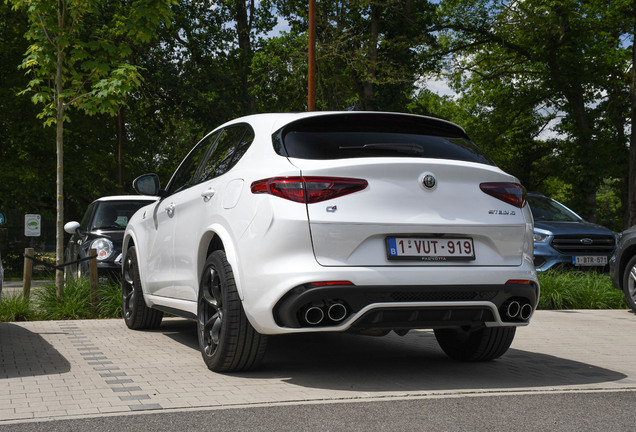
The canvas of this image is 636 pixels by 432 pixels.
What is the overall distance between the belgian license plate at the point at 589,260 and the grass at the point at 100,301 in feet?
5.25

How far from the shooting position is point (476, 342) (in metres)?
6.54

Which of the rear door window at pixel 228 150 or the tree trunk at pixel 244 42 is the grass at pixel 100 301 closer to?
the rear door window at pixel 228 150

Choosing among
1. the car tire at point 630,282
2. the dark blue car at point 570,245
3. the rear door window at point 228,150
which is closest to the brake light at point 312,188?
the rear door window at point 228,150

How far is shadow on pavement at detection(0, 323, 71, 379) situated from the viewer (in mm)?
6055

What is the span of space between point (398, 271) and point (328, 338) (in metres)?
3.00

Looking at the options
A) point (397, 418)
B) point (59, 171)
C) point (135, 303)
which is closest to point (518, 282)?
point (397, 418)

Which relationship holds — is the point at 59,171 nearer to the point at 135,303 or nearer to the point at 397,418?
the point at 135,303

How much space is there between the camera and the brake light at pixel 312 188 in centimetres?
522

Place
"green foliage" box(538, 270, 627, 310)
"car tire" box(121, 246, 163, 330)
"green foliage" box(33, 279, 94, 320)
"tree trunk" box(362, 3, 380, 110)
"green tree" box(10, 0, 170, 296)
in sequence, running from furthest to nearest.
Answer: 1. "tree trunk" box(362, 3, 380, 110)
2. "green foliage" box(538, 270, 627, 310)
3. "green tree" box(10, 0, 170, 296)
4. "green foliage" box(33, 279, 94, 320)
5. "car tire" box(121, 246, 163, 330)

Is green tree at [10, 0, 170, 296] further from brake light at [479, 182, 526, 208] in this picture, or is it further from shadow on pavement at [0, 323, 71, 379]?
brake light at [479, 182, 526, 208]

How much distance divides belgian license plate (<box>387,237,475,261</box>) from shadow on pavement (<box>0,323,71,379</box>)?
256cm

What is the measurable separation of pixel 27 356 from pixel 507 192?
12.9ft

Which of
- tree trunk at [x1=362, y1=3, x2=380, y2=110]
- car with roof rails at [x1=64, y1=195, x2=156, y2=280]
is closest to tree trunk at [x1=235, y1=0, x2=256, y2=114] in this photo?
tree trunk at [x1=362, y1=3, x2=380, y2=110]

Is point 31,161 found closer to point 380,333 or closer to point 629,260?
point 629,260
